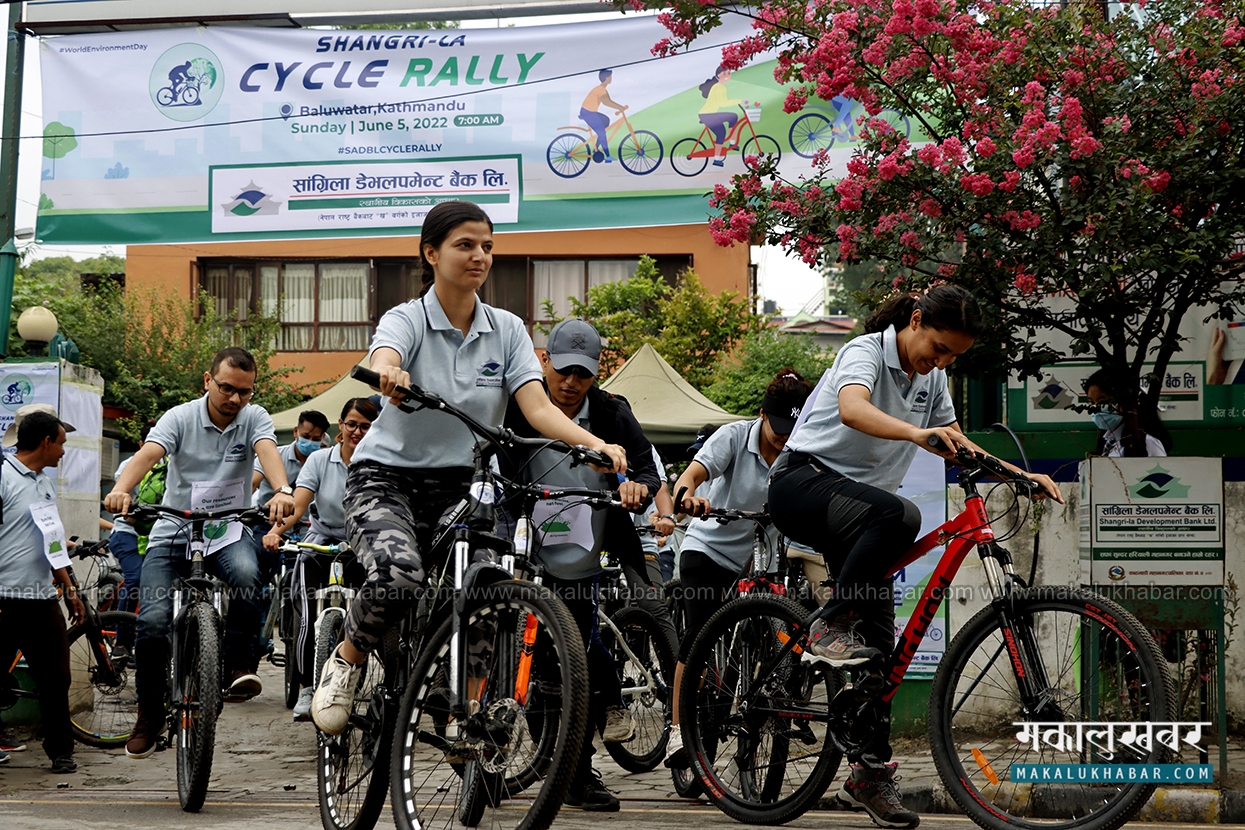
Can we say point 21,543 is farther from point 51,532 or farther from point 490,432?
point 490,432

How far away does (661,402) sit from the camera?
663 inches

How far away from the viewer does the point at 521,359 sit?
15.8 ft

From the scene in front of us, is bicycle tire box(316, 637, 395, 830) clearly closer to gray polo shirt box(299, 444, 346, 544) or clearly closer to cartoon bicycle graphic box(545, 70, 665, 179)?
gray polo shirt box(299, 444, 346, 544)

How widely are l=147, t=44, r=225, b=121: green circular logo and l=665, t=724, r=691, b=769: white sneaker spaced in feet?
24.5

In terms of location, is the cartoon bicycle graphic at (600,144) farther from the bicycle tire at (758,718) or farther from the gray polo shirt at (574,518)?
the bicycle tire at (758,718)

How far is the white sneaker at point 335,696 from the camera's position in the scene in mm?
4422

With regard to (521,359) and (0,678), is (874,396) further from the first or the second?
(0,678)

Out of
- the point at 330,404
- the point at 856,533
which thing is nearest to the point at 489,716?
the point at 856,533

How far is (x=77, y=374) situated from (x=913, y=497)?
5671 millimetres

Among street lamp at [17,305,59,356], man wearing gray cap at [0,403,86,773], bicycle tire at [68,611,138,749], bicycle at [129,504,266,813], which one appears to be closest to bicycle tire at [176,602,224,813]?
bicycle at [129,504,266,813]

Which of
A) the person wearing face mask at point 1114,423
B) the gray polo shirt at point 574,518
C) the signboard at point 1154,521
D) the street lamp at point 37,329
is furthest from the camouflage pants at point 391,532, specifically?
the street lamp at point 37,329

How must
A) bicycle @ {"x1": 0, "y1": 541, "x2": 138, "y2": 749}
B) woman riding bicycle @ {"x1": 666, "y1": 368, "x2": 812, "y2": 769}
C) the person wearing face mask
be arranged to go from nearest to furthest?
woman riding bicycle @ {"x1": 666, "y1": 368, "x2": 812, "y2": 769}
the person wearing face mask
bicycle @ {"x1": 0, "y1": 541, "x2": 138, "y2": 749}

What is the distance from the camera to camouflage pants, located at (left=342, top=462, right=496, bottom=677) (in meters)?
4.32

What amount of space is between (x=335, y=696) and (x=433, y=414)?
1005mm
